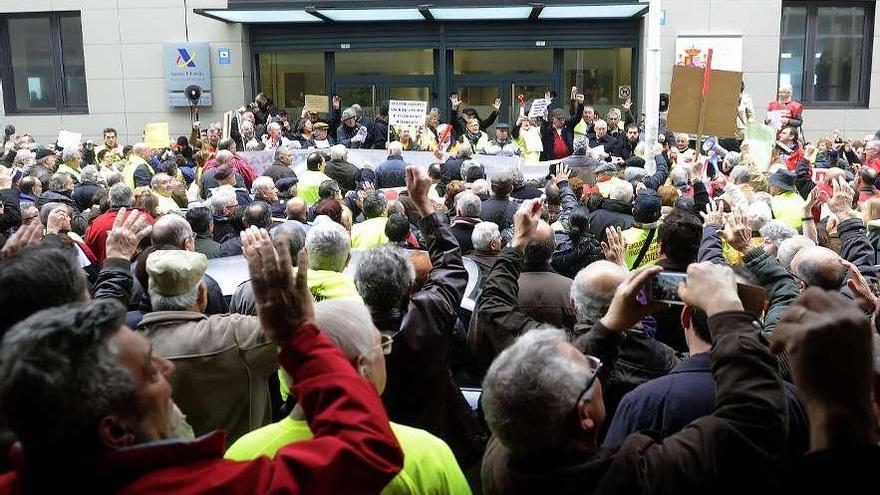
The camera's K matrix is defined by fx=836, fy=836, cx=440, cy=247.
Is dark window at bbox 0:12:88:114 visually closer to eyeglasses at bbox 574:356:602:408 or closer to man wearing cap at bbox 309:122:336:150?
man wearing cap at bbox 309:122:336:150

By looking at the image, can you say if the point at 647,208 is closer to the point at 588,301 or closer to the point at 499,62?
the point at 588,301

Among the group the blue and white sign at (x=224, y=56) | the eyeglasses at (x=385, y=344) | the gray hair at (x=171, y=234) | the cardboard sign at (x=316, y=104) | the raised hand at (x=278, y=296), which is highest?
the blue and white sign at (x=224, y=56)

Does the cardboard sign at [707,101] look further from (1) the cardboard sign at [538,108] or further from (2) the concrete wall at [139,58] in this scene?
(2) the concrete wall at [139,58]

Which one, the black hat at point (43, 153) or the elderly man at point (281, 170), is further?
the black hat at point (43, 153)

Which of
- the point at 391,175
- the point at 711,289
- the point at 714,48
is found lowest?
the point at 391,175

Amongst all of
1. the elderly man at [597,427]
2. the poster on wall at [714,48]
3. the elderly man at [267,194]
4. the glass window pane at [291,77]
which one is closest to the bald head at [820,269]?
the elderly man at [597,427]

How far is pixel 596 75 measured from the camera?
819 inches

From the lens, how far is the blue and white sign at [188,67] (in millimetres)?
20234

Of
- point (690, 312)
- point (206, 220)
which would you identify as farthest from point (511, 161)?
point (690, 312)

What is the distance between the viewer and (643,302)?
2.67 m

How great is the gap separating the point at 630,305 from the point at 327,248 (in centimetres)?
215

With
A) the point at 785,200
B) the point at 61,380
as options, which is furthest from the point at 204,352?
the point at 785,200

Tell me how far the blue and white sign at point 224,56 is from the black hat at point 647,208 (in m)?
15.9

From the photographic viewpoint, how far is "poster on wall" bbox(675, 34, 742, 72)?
1859 centimetres
